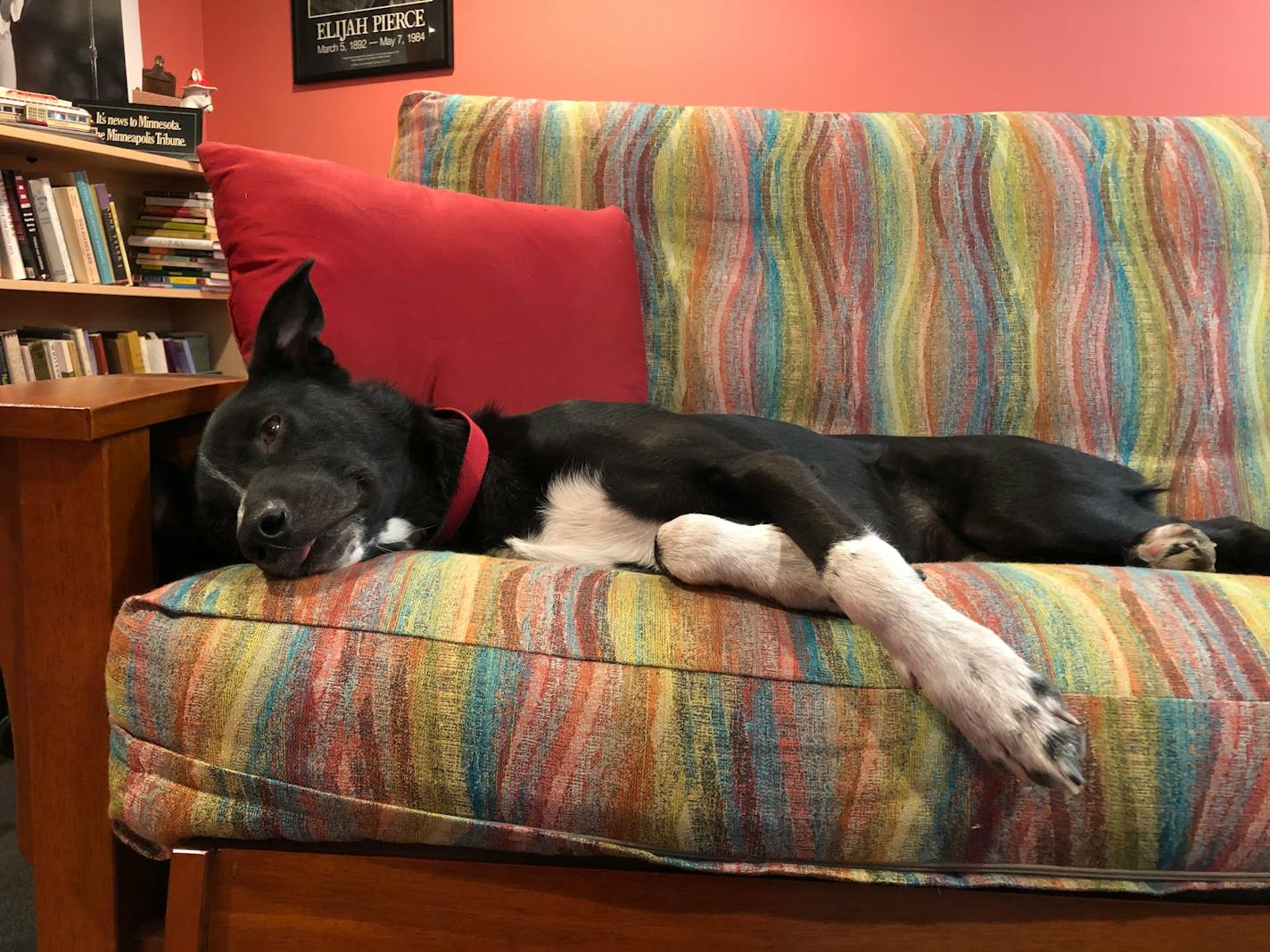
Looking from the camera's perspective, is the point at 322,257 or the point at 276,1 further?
the point at 276,1

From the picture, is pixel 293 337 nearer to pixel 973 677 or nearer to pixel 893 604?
pixel 893 604

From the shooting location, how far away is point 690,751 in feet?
2.94

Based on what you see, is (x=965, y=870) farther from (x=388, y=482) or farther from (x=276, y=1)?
(x=276, y=1)

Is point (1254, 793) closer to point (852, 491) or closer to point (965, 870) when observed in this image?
point (965, 870)

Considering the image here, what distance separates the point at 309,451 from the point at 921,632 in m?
0.99

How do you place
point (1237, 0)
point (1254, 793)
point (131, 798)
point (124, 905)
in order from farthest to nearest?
point (1237, 0), point (124, 905), point (131, 798), point (1254, 793)

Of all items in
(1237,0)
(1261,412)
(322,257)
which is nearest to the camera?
(322,257)

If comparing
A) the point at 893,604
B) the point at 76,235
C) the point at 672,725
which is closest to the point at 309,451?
the point at 672,725

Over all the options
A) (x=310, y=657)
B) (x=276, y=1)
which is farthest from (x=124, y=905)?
(x=276, y=1)

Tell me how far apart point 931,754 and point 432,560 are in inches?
26.4

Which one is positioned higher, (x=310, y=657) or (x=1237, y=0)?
(x=1237, y=0)

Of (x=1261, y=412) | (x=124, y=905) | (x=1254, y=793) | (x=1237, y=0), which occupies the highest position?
(x=1237, y=0)

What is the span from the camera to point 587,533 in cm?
142

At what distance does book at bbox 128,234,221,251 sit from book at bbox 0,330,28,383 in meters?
0.75
